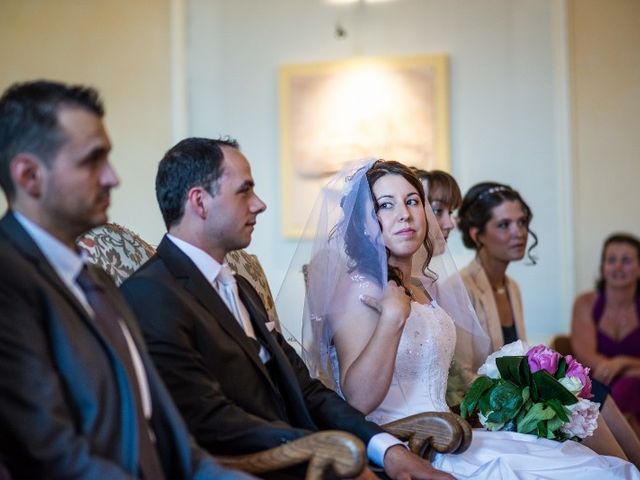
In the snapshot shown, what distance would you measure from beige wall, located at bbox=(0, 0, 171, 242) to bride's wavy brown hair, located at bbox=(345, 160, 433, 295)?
3025 mm

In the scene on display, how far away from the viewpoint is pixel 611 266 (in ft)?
19.4

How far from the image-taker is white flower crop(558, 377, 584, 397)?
128 inches

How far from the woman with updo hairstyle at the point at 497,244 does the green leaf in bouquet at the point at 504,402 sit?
4.51 ft

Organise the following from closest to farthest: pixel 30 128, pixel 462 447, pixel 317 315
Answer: pixel 30 128, pixel 462 447, pixel 317 315

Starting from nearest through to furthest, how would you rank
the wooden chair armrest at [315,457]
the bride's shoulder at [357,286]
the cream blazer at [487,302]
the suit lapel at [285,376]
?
1. the wooden chair armrest at [315,457]
2. the suit lapel at [285,376]
3. the bride's shoulder at [357,286]
4. the cream blazer at [487,302]

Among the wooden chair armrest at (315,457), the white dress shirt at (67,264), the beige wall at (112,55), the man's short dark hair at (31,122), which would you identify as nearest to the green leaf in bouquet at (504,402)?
the wooden chair armrest at (315,457)

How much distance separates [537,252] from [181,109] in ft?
8.35

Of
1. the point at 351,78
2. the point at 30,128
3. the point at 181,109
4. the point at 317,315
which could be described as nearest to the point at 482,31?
the point at 351,78

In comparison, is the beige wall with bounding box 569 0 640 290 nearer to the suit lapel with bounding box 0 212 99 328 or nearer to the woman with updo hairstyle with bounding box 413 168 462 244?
the woman with updo hairstyle with bounding box 413 168 462 244

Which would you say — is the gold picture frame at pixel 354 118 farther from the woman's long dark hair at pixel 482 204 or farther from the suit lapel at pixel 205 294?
the suit lapel at pixel 205 294

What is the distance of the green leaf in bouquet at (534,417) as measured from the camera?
3.18 metres

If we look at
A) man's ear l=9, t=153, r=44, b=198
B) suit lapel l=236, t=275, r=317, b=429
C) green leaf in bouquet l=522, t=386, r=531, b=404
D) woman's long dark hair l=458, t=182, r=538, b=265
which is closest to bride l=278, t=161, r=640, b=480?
green leaf in bouquet l=522, t=386, r=531, b=404

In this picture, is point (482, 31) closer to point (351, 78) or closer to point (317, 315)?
point (351, 78)

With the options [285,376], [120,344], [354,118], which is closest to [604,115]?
[354,118]
